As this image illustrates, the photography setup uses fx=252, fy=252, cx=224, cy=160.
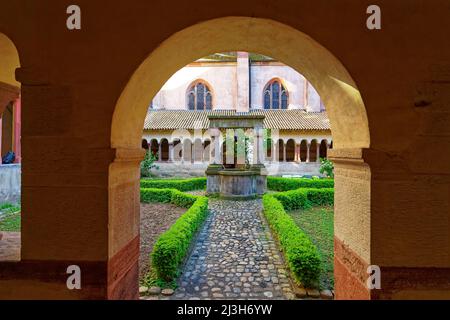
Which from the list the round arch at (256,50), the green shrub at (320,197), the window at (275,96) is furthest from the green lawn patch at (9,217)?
the window at (275,96)

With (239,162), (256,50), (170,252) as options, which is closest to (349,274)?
(256,50)

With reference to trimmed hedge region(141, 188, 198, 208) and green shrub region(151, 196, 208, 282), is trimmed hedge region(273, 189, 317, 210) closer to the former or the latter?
trimmed hedge region(141, 188, 198, 208)

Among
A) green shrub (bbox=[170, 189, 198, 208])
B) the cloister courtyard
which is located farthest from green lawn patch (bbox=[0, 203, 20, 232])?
the cloister courtyard

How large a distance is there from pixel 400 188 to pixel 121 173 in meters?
2.36

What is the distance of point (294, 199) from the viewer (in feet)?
36.5

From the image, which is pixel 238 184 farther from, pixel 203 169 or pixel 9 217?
pixel 203 169

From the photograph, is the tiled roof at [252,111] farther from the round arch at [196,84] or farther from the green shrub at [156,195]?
the green shrub at [156,195]

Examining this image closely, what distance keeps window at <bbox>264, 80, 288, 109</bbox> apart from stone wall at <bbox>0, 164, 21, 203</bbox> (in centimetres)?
2128

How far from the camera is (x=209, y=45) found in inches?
103

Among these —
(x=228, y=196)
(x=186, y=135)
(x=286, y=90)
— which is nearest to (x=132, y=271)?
(x=228, y=196)

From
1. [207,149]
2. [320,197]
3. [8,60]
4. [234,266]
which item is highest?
[8,60]

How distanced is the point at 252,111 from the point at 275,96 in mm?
3430

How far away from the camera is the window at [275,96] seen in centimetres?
2630

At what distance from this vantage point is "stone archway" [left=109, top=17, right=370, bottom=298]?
209cm
